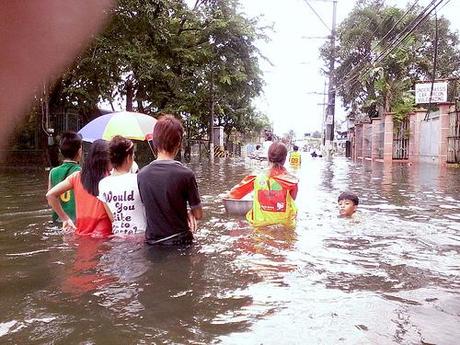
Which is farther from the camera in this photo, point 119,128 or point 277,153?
point 119,128

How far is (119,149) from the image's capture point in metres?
4.49

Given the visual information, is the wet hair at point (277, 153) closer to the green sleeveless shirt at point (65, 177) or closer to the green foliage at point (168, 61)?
the green sleeveless shirt at point (65, 177)

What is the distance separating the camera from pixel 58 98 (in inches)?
838

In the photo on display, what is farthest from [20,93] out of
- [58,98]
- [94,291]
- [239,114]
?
[239,114]

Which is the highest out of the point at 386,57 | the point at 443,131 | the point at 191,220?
the point at 386,57

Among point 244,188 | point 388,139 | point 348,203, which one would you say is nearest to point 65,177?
point 244,188

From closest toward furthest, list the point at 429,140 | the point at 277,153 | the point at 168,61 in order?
the point at 277,153, the point at 168,61, the point at 429,140

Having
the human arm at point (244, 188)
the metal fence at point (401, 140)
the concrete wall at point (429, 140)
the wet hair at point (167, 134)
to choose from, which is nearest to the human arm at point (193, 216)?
the wet hair at point (167, 134)

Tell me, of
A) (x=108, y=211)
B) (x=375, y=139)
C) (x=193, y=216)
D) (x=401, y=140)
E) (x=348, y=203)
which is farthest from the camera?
(x=375, y=139)

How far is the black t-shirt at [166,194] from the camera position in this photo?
163 inches

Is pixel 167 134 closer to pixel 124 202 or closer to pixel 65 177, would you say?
A: pixel 124 202

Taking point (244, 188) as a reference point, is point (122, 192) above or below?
above

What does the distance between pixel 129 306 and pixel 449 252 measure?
359 centimetres

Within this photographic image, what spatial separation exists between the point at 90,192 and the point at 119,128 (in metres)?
1.87
